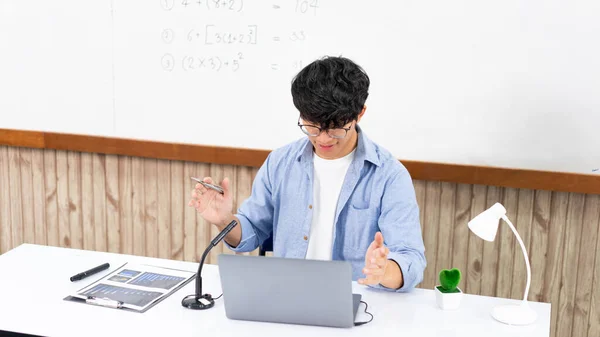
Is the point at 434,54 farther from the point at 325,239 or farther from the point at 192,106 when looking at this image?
the point at 192,106

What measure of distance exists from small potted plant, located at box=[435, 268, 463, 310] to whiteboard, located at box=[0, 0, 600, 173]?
2.90 feet

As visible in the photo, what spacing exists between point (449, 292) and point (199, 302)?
0.62 m

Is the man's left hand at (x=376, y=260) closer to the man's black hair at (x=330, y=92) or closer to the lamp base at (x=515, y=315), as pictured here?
the lamp base at (x=515, y=315)

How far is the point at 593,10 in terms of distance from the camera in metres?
2.18

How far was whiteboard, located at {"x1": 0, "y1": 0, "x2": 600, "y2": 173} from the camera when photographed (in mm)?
2264

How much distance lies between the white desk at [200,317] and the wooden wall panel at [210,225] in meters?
0.82

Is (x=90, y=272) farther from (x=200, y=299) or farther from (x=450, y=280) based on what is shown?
(x=450, y=280)

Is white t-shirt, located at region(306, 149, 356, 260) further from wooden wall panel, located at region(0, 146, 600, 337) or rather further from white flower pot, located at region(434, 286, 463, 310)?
wooden wall panel, located at region(0, 146, 600, 337)

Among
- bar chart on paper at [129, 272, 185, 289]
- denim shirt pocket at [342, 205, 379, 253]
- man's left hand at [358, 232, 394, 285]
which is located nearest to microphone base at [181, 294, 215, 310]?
bar chart on paper at [129, 272, 185, 289]

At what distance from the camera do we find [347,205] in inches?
77.0

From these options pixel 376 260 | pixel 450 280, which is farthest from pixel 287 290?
pixel 450 280

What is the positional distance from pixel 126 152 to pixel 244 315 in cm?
153

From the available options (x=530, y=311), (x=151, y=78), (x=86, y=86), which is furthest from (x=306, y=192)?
(x=86, y=86)

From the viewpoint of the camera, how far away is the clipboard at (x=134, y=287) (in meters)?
1.63
